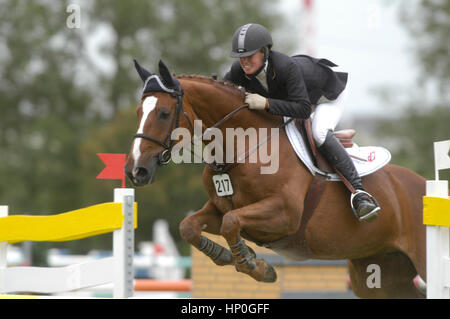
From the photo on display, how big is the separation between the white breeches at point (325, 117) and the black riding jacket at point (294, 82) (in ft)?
0.16

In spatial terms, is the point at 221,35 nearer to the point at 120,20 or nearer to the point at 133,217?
the point at 120,20

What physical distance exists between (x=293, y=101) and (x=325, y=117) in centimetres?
32

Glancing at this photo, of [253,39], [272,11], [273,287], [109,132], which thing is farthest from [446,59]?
[253,39]

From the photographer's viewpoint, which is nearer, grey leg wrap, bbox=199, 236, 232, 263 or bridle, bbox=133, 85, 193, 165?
bridle, bbox=133, 85, 193, 165

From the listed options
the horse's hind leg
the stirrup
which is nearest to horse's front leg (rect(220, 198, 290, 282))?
the stirrup

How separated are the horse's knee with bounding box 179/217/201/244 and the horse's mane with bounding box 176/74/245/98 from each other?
80 cm

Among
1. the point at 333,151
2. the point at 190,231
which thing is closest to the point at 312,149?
the point at 333,151

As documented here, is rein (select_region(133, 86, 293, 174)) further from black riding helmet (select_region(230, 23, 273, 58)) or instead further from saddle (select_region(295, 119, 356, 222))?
black riding helmet (select_region(230, 23, 273, 58))

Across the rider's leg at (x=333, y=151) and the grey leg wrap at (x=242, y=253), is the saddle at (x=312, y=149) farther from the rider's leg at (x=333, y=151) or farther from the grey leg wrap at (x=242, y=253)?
the grey leg wrap at (x=242, y=253)

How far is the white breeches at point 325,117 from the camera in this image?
12.3 ft

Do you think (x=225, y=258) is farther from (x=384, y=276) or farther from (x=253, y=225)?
(x=384, y=276)

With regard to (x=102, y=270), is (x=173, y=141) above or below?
above

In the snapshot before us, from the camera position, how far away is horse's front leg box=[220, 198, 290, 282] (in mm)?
3398

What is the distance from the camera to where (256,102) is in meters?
3.61
